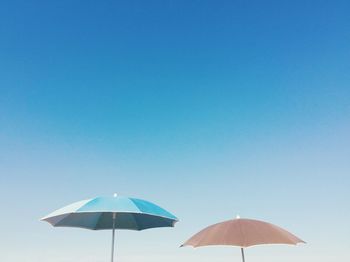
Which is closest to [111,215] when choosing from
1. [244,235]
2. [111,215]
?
[111,215]

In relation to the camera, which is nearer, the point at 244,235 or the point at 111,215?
the point at 244,235

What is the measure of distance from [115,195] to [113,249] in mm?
1848

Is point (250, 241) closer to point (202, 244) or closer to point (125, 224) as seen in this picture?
point (202, 244)

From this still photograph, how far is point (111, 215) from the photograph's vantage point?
9.70 m

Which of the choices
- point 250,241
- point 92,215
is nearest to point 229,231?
point 250,241

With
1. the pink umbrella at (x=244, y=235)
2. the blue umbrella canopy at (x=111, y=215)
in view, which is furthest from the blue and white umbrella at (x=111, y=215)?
the pink umbrella at (x=244, y=235)

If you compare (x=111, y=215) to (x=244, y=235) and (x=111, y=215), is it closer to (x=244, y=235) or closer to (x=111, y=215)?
(x=111, y=215)

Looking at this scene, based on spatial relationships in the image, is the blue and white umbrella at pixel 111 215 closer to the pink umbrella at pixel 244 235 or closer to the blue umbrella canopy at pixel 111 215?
the blue umbrella canopy at pixel 111 215

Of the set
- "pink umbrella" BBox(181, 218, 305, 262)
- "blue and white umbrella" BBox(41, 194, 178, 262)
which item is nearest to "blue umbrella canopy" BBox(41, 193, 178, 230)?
"blue and white umbrella" BBox(41, 194, 178, 262)

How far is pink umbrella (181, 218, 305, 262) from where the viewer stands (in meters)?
7.34

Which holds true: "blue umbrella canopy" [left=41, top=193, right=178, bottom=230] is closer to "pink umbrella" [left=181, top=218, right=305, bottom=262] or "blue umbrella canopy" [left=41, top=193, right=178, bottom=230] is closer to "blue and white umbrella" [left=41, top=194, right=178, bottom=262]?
"blue and white umbrella" [left=41, top=194, right=178, bottom=262]

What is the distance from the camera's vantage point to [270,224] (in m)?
7.75

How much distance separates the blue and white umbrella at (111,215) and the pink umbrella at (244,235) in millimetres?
809

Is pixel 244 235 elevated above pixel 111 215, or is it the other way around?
pixel 111 215
